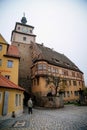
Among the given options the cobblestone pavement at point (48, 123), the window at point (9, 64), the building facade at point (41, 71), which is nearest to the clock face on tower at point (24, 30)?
the building facade at point (41, 71)

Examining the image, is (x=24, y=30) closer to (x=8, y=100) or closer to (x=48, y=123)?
(x=8, y=100)

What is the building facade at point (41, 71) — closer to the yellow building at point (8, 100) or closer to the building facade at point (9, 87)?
the building facade at point (9, 87)

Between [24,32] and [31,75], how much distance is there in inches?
623

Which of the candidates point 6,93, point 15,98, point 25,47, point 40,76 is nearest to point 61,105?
point 40,76

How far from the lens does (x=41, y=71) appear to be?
1076 inches

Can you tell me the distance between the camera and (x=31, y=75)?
1246 inches

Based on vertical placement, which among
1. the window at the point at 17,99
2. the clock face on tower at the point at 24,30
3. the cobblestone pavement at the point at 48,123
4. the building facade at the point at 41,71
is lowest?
the cobblestone pavement at the point at 48,123

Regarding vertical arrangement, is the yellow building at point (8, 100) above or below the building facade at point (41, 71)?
below

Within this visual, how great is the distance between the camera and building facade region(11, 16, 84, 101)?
27.3 m

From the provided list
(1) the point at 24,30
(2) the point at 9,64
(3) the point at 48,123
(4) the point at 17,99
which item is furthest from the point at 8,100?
(1) the point at 24,30

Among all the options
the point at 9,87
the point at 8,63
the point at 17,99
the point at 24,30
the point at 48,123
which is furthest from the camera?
the point at 24,30

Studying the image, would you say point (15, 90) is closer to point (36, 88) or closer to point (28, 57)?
point (36, 88)

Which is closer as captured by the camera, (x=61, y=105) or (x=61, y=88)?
(x=61, y=105)

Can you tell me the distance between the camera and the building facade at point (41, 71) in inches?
1075
